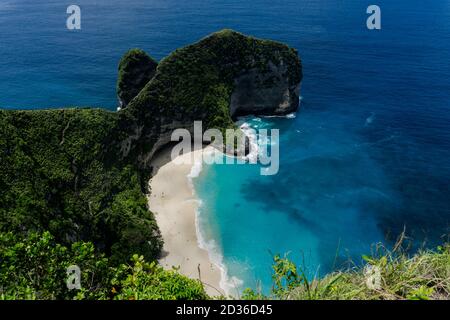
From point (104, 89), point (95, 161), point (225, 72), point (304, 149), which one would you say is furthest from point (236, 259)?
point (104, 89)

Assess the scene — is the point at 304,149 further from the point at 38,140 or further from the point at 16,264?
the point at 16,264

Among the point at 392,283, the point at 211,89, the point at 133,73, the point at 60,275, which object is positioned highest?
the point at 133,73

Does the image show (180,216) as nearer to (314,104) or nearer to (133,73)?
(133,73)

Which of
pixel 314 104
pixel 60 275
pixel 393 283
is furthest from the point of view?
pixel 314 104

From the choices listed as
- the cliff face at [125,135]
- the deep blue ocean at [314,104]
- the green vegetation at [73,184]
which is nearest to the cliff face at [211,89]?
the cliff face at [125,135]

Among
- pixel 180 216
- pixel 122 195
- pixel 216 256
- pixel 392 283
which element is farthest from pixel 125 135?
pixel 392 283

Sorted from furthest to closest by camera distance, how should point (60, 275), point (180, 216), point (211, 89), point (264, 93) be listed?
1. point (264, 93)
2. point (211, 89)
3. point (180, 216)
4. point (60, 275)

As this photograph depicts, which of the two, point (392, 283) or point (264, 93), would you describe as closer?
point (392, 283)
